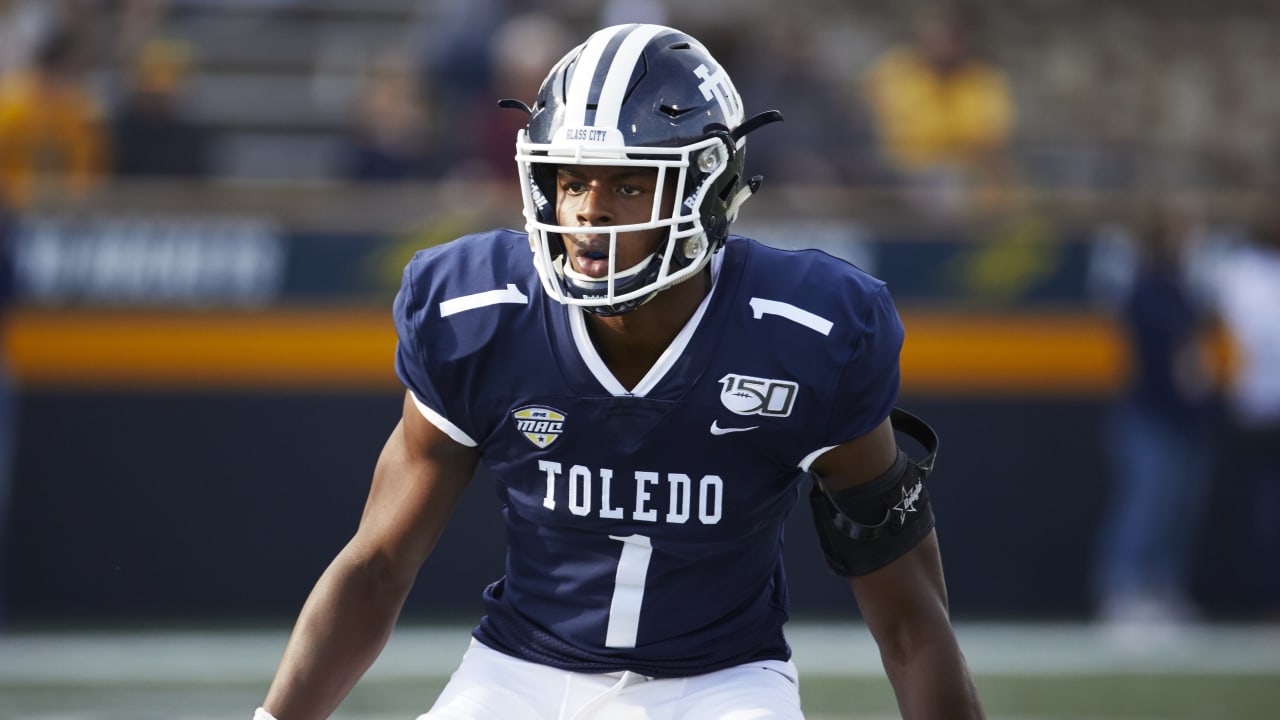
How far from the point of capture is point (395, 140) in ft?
24.8

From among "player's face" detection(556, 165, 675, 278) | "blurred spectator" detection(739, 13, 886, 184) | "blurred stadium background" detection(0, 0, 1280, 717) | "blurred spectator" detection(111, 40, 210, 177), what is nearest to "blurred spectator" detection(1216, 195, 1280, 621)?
"blurred stadium background" detection(0, 0, 1280, 717)

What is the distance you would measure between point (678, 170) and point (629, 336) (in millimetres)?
290

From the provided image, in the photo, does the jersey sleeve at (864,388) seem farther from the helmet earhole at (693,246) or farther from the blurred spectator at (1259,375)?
the blurred spectator at (1259,375)

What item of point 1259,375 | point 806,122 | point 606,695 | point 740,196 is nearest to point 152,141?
point 806,122

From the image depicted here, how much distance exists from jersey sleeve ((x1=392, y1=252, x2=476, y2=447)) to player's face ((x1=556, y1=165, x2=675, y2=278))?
0.88 feet

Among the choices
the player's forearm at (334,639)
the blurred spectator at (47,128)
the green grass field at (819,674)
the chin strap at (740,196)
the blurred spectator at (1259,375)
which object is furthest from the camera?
the blurred spectator at (1259,375)

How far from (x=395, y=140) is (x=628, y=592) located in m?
5.14

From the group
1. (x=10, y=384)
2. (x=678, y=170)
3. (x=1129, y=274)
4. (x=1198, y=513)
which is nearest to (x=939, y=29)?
(x=1129, y=274)

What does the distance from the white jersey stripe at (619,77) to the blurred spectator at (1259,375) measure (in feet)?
17.9

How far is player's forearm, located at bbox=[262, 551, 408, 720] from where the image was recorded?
8.71 feet

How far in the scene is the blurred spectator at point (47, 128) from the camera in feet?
23.5

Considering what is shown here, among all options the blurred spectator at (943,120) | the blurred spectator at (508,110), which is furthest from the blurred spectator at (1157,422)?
the blurred spectator at (508,110)

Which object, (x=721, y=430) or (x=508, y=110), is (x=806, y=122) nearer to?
(x=508, y=110)

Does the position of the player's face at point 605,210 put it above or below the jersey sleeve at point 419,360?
above
